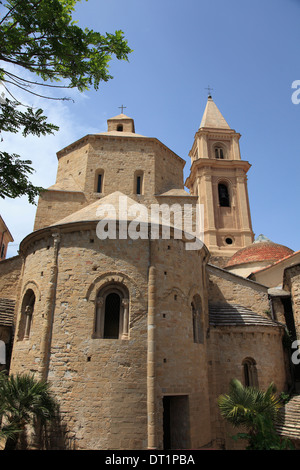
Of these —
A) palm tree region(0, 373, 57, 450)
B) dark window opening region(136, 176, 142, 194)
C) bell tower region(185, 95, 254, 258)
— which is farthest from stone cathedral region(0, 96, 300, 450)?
bell tower region(185, 95, 254, 258)

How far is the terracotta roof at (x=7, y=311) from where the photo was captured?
11352mm

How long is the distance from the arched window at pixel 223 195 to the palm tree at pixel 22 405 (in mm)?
23211

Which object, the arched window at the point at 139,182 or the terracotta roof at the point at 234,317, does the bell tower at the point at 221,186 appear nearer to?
the arched window at the point at 139,182

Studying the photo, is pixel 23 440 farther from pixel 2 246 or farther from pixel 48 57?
pixel 2 246

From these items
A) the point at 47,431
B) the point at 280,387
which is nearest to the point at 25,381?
the point at 47,431

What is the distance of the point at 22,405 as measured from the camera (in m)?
7.97

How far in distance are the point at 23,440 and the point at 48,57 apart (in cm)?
959

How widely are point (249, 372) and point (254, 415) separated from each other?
322cm

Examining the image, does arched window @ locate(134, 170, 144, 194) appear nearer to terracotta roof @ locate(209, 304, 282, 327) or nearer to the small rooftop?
terracotta roof @ locate(209, 304, 282, 327)

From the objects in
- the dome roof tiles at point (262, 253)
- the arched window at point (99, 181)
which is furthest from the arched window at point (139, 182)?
the dome roof tiles at point (262, 253)

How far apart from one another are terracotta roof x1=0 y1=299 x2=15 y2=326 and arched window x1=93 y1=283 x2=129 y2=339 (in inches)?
163

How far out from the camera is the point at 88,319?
29.7 ft

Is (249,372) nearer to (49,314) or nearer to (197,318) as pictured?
(197,318)

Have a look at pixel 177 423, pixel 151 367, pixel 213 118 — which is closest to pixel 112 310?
pixel 151 367
